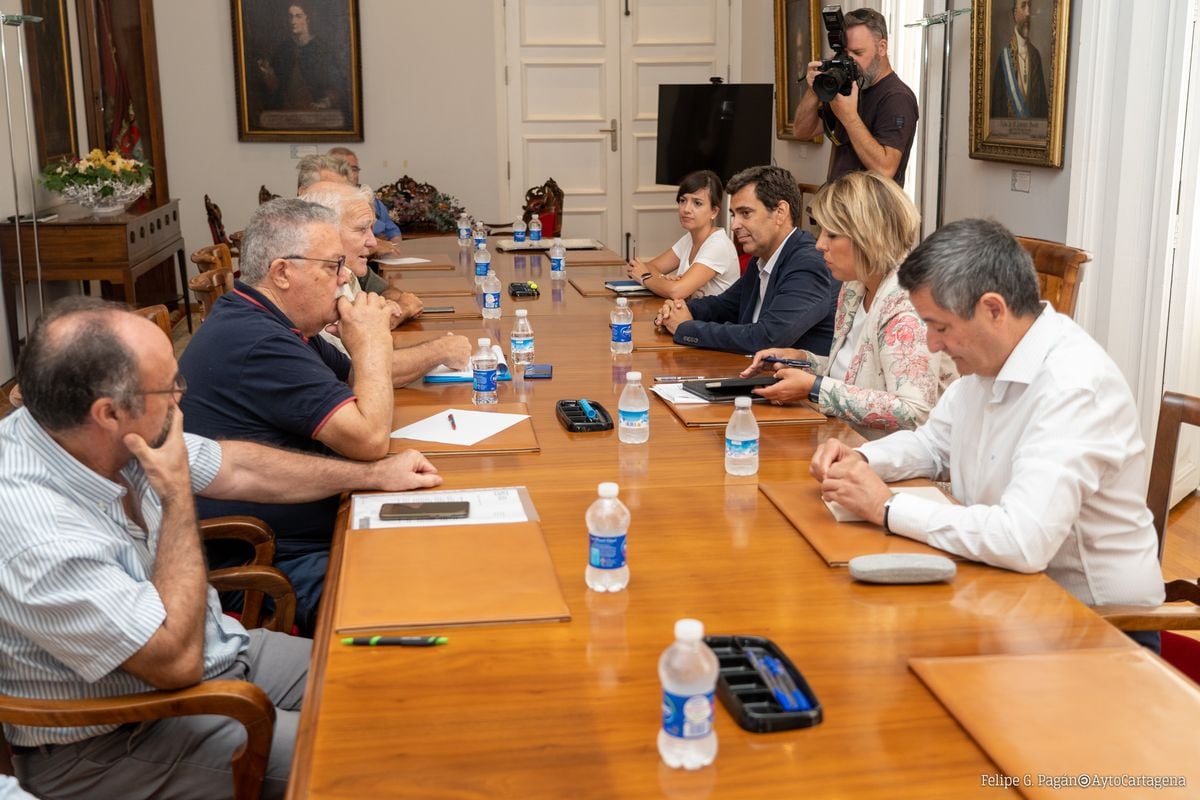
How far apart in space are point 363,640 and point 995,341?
1257 millimetres

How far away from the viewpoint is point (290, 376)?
263cm

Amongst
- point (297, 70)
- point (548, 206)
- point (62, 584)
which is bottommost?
point (62, 584)

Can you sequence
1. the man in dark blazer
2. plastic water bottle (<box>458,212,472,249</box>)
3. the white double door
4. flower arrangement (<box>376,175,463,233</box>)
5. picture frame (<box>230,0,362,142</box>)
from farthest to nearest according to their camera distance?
the white double door, picture frame (<box>230,0,362,142</box>), flower arrangement (<box>376,175,463,233</box>), plastic water bottle (<box>458,212,472,249</box>), the man in dark blazer

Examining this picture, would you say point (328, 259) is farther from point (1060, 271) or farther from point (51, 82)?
point (51, 82)

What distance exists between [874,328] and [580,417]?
82cm

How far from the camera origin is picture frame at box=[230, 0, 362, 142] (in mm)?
9023

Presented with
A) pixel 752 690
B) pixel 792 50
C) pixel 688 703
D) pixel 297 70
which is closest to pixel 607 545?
pixel 752 690

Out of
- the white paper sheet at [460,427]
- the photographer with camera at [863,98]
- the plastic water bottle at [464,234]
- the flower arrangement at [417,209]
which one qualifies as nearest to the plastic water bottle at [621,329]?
the white paper sheet at [460,427]

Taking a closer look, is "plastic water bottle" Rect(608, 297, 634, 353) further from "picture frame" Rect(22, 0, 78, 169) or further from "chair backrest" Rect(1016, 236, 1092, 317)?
"picture frame" Rect(22, 0, 78, 169)

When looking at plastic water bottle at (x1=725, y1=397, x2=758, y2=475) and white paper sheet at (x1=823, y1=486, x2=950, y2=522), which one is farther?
plastic water bottle at (x1=725, y1=397, x2=758, y2=475)

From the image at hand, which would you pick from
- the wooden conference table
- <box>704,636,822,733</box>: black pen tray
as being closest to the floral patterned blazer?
the wooden conference table

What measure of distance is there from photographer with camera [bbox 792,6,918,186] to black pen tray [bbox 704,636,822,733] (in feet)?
13.1

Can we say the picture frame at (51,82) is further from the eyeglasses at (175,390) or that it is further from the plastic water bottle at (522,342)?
the eyeglasses at (175,390)

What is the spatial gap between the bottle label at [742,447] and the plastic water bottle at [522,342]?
132 cm
